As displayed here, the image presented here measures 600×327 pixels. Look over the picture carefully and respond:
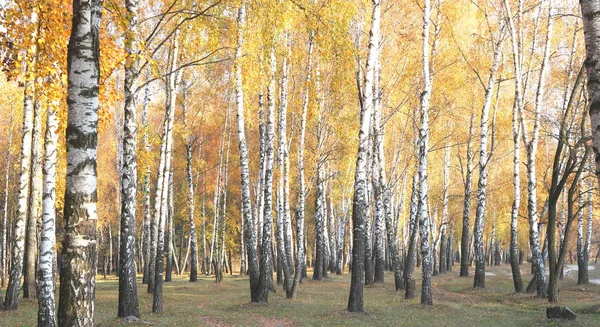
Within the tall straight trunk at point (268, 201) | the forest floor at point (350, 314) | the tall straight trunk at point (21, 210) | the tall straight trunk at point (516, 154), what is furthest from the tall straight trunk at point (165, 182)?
the tall straight trunk at point (516, 154)

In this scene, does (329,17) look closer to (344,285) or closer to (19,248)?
(19,248)

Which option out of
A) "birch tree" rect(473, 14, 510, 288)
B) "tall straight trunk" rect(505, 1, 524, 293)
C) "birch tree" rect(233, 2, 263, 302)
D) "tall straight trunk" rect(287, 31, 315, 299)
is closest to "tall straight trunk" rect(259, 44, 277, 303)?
"birch tree" rect(233, 2, 263, 302)

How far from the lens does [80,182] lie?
18.1ft

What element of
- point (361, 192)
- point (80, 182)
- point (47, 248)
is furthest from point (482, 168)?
point (80, 182)

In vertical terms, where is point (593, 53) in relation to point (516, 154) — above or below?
below

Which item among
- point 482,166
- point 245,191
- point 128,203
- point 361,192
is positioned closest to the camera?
point 128,203

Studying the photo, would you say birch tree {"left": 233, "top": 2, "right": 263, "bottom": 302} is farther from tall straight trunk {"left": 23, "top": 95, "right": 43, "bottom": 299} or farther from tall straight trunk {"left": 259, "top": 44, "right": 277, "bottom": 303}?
tall straight trunk {"left": 23, "top": 95, "right": 43, "bottom": 299}

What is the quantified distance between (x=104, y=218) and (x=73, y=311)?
37.0 m

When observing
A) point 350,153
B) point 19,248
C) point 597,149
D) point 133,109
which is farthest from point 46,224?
point 350,153

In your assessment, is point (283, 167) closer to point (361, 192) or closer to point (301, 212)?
point (301, 212)

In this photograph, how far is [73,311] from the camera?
545 centimetres

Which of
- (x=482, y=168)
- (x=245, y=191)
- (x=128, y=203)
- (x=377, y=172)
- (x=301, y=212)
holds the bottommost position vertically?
(x=301, y=212)

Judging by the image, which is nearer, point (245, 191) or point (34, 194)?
point (34, 194)

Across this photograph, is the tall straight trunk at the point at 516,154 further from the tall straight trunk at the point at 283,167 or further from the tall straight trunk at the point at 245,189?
the tall straight trunk at the point at 245,189
